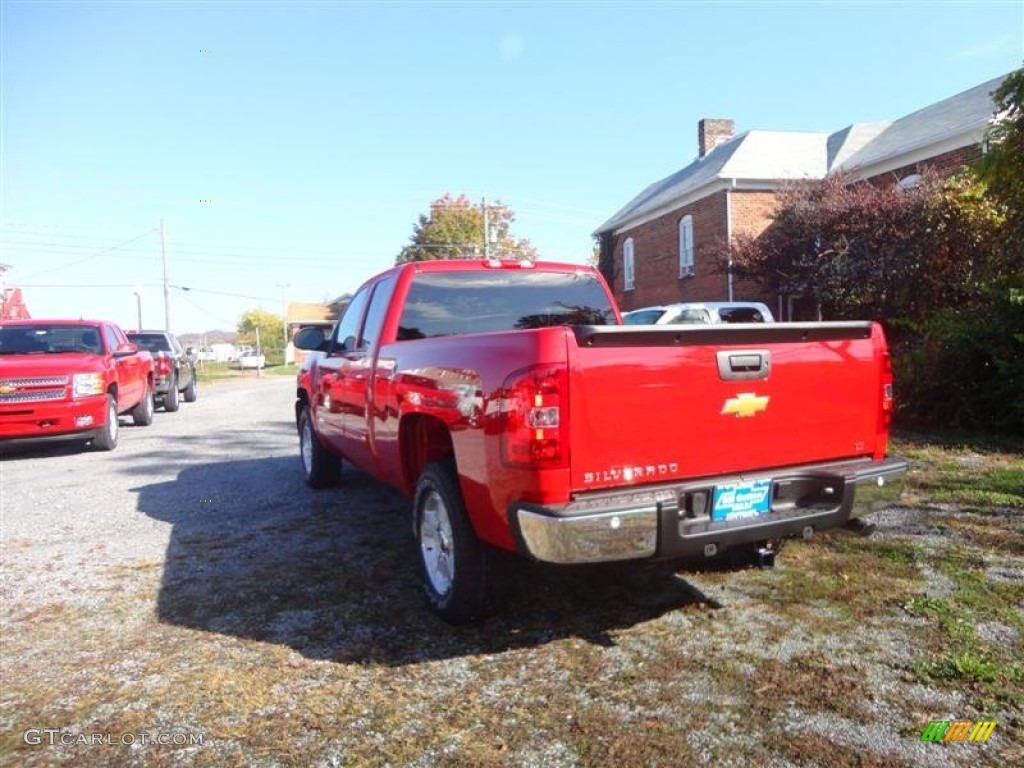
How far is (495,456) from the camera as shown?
2986mm

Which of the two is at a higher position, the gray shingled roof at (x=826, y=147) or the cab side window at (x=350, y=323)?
the gray shingled roof at (x=826, y=147)

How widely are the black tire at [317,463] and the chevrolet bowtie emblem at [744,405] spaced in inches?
174

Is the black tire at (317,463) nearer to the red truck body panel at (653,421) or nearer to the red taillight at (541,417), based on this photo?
the red truck body panel at (653,421)

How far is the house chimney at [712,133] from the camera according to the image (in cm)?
2789

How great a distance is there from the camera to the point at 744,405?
3191 mm

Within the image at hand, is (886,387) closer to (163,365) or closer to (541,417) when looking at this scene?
(541,417)

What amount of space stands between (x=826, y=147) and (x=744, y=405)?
23237 millimetres

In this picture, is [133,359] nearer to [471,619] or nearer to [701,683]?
[471,619]

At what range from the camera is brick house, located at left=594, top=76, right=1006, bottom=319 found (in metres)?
17.9

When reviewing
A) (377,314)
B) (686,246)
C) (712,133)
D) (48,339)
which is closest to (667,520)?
(377,314)

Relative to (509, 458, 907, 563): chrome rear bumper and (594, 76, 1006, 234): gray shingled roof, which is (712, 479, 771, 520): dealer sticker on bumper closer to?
(509, 458, 907, 563): chrome rear bumper

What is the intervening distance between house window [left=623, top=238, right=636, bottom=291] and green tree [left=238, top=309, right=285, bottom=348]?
253ft

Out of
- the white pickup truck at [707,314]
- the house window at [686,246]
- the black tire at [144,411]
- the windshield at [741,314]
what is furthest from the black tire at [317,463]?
the house window at [686,246]

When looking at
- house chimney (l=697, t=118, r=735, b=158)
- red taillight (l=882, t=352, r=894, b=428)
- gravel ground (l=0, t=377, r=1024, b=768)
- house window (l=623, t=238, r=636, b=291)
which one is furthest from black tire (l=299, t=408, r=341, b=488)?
house chimney (l=697, t=118, r=735, b=158)
